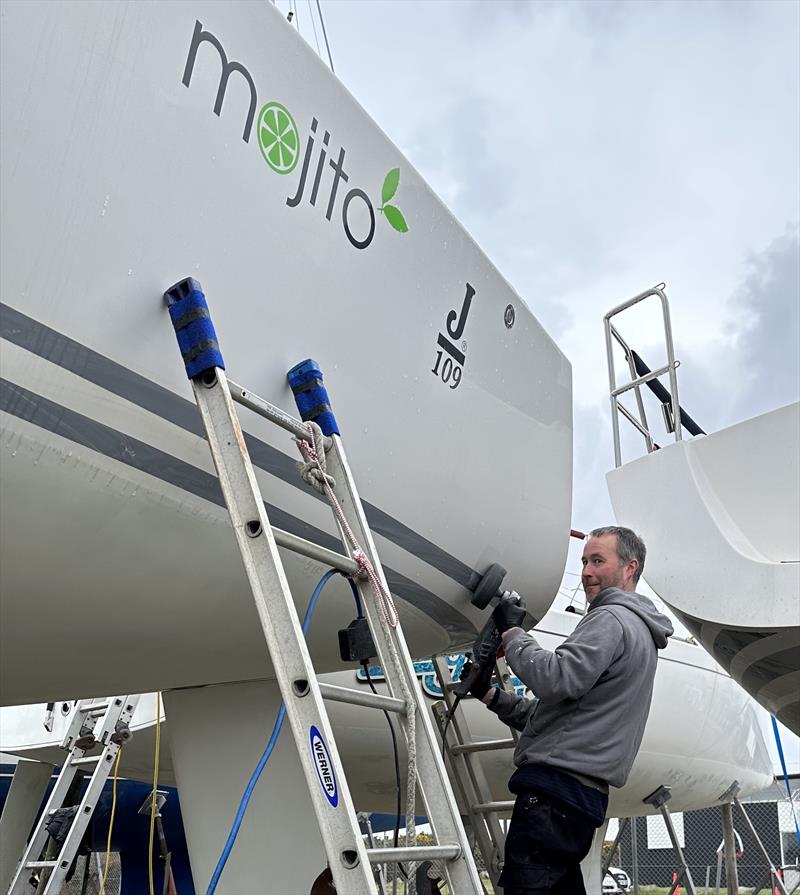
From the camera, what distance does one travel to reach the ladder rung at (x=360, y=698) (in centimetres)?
171

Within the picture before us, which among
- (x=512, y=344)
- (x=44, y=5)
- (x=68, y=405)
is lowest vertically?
(x=68, y=405)

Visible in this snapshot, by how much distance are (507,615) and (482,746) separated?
30.3 inches

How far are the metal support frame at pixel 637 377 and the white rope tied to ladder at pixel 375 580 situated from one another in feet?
7.52

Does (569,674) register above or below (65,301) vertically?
below

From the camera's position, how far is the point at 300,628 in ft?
5.39

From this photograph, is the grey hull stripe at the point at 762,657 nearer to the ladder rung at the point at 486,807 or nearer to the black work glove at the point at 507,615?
the ladder rung at the point at 486,807

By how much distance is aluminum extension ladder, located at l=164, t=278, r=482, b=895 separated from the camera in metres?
1.55

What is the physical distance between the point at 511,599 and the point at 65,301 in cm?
150

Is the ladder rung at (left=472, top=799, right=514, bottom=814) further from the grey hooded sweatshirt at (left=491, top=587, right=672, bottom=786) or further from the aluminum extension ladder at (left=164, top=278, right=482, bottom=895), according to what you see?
the aluminum extension ladder at (left=164, top=278, right=482, bottom=895)

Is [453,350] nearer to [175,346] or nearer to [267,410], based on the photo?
[267,410]

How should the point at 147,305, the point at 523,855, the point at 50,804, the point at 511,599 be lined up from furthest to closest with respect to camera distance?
the point at 50,804 → the point at 511,599 → the point at 523,855 → the point at 147,305

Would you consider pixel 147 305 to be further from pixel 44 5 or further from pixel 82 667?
pixel 82 667

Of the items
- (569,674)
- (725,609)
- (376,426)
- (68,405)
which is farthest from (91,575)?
(725,609)

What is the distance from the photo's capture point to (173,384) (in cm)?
192
